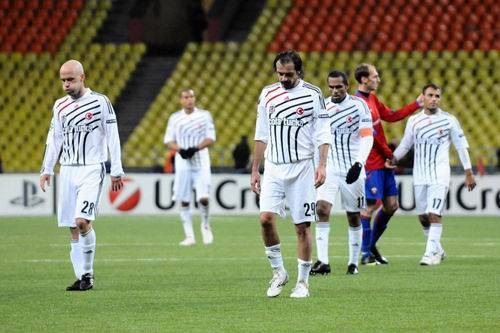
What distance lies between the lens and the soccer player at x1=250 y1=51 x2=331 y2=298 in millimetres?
9891

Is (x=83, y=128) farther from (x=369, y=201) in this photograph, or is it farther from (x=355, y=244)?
(x=369, y=201)

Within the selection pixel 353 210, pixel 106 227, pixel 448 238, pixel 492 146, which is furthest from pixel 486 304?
pixel 492 146

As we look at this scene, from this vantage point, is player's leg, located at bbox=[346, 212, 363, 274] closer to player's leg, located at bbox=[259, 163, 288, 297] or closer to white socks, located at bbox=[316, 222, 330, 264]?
white socks, located at bbox=[316, 222, 330, 264]

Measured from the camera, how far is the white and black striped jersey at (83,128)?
10680mm

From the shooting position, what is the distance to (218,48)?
3148 centimetres

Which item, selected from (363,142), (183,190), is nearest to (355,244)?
(363,142)

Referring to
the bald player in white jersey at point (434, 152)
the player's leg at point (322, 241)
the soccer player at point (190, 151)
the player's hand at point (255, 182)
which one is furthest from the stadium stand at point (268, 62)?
the player's hand at point (255, 182)

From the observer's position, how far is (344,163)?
41.6 ft

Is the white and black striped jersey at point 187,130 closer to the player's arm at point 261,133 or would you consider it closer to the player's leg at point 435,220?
the player's leg at point 435,220

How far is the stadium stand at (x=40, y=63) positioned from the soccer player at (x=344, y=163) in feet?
60.3

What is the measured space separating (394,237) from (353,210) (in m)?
5.92

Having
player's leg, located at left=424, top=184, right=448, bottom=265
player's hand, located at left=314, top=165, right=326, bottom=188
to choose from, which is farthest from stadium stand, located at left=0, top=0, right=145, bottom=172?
A: player's hand, located at left=314, top=165, right=326, bottom=188

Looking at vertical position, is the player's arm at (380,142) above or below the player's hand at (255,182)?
above

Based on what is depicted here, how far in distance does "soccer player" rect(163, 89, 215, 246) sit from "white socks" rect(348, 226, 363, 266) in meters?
5.30
